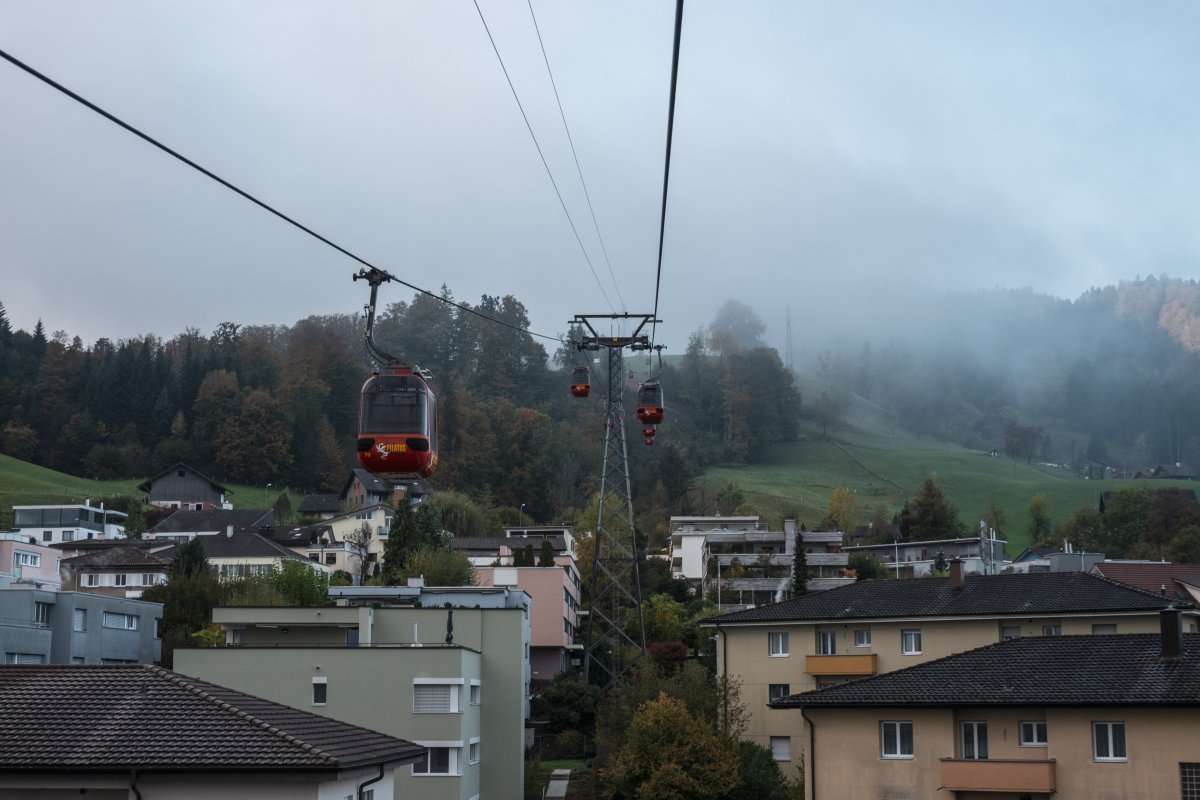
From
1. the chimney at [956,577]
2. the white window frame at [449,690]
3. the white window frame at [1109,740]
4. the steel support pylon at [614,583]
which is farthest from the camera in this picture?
the chimney at [956,577]

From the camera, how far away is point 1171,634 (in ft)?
113

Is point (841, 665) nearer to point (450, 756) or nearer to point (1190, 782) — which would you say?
point (450, 756)

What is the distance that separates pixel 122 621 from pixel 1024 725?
1831 inches

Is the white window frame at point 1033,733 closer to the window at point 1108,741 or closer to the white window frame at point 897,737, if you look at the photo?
the window at point 1108,741

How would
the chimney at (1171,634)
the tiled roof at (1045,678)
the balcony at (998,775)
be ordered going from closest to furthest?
the tiled roof at (1045,678) < the balcony at (998,775) < the chimney at (1171,634)

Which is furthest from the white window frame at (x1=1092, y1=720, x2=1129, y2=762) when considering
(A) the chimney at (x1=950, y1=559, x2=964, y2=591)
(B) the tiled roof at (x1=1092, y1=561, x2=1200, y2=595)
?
(B) the tiled roof at (x1=1092, y1=561, x2=1200, y2=595)

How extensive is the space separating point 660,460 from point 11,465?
71087 mm

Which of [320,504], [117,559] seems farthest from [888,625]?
A: [320,504]

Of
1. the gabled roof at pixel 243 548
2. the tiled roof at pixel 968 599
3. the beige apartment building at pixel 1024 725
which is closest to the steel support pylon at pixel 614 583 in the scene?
the tiled roof at pixel 968 599

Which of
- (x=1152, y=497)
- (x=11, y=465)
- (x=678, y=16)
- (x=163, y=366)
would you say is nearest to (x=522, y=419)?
(x=163, y=366)

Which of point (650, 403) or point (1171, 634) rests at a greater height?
point (650, 403)

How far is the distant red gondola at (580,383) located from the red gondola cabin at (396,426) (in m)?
18.4

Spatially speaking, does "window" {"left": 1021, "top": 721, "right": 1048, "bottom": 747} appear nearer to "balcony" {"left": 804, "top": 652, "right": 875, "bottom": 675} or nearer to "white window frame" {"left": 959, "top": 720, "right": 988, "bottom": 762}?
"white window frame" {"left": 959, "top": 720, "right": 988, "bottom": 762}

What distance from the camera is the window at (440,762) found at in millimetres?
43281
